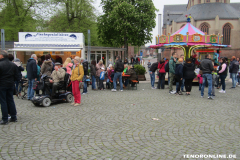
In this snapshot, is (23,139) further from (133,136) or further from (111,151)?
(133,136)

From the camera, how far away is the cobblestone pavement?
4.01 meters

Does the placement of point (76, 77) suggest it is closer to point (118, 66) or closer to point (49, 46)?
point (118, 66)

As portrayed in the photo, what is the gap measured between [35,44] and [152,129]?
1419 cm

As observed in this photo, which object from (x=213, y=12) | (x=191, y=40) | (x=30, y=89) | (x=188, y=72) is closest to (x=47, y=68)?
(x=30, y=89)

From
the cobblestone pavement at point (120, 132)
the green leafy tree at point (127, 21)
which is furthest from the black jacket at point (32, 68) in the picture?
the green leafy tree at point (127, 21)

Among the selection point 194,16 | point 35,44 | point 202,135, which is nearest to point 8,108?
point 202,135

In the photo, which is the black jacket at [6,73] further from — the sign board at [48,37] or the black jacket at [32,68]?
the sign board at [48,37]

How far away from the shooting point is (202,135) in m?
4.90

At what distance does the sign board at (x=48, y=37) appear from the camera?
17.4 metres

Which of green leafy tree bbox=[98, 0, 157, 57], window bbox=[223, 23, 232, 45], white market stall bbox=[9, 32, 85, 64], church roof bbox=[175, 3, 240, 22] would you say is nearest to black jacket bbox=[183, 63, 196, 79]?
white market stall bbox=[9, 32, 85, 64]

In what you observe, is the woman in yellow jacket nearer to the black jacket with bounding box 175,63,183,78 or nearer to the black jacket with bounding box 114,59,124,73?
the black jacket with bounding box 114,59,124,73

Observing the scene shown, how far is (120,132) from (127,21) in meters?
26.1

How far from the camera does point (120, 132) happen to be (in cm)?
509

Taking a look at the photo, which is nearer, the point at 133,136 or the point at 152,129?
the point at 133,136
